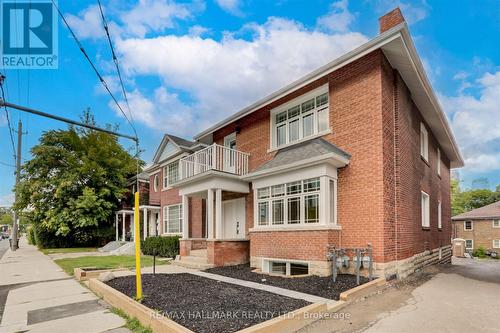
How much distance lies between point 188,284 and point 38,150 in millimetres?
23027

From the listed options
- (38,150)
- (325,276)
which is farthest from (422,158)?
(38,150)

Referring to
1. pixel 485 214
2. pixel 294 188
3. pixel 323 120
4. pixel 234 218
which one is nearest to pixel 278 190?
pixel 294 188

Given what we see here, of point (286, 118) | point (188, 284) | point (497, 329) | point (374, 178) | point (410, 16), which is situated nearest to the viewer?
point (497, 329)

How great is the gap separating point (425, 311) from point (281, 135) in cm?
809

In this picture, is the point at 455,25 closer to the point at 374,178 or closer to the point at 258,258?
the point at 374,178

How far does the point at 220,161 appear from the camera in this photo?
45.2 feet

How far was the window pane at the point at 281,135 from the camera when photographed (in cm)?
1251

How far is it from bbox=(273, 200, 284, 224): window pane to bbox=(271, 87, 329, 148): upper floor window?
2575mm

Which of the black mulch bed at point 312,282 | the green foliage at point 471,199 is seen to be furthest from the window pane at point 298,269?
the green foliage at point 471,199

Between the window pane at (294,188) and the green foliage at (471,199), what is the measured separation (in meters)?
59.9

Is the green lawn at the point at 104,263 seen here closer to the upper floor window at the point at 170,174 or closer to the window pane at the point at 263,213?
the window pane at the point at 263,213

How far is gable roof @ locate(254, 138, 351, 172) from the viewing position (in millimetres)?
9667

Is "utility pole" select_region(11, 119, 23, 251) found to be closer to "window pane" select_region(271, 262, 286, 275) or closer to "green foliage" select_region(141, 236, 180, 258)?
"green foliage" select_region(141, 236, 180, 258)

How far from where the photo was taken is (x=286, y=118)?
40.7 ft
